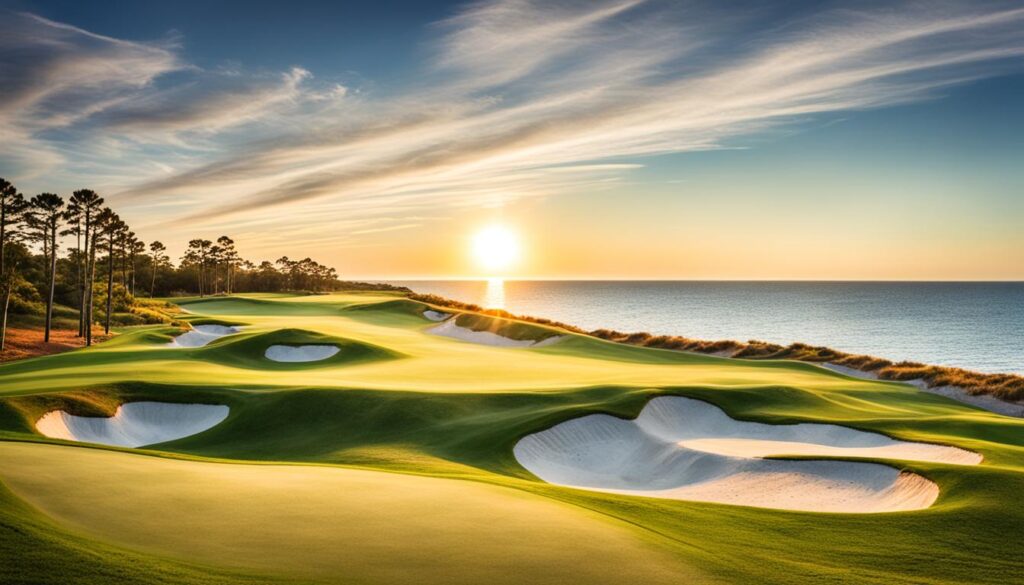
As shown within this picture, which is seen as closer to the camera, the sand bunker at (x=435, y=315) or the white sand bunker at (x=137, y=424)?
the white sand bunker at (x=137, y=424)

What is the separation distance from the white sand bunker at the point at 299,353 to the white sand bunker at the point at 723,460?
2119cm

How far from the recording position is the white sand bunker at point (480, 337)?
168 feet

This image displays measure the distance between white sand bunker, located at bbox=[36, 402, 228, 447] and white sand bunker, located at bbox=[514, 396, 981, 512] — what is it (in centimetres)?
1155

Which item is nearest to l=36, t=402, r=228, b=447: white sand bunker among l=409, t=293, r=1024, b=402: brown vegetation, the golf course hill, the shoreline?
the golf course hill

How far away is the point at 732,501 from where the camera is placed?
14.6 m

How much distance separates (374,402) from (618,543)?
16.2 m

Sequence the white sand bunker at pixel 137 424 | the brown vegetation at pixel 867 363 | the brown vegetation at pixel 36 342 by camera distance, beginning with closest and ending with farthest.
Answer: the white sand bunker at pixel 137 424 → the brown vegetation at pixel 867 363 → the brown vegetation at pixel 36 342

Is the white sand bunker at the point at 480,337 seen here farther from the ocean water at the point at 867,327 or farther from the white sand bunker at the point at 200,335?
the ocean water at the point at 867,327

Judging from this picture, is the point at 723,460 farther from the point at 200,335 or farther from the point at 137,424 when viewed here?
the point at 200,335

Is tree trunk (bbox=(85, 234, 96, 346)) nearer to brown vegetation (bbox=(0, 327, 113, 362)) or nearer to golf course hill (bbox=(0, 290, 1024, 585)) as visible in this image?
brown vegetation (bbox=(0, 327, 113, 362))

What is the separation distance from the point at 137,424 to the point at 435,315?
46380mm

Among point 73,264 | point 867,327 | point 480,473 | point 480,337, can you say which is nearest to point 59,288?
point 73,264

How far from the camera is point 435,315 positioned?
6944 centimetres

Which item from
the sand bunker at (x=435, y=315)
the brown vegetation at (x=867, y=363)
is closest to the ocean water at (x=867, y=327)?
the brown vegetation at (x=867, y=363)
